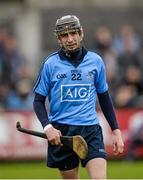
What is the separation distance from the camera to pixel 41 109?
1000cm

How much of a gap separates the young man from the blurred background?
8126 mm

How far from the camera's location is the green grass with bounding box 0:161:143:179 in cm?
1538

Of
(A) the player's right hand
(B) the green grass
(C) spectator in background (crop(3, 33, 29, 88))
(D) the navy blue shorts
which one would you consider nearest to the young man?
(D) the navy blue shorts

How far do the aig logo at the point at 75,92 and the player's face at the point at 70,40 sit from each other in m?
0.40

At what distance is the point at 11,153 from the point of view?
59.9 ft

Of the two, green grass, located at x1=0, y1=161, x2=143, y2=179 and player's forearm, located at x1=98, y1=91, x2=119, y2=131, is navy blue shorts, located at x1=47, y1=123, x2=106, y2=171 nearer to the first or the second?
player's forearm, located at x1=98, y1=91, x2=119, y2=131

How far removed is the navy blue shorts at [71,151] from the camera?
999cm

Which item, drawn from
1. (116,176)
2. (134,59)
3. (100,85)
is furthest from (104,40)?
(100,85)

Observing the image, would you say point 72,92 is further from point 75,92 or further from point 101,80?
point 101,80

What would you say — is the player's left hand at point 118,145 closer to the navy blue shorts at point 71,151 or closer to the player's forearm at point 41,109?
the navy blue shorts at point 71,151

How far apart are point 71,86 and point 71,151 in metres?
0.71

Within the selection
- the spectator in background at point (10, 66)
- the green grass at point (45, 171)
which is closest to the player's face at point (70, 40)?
the green grass at point (45, 171)

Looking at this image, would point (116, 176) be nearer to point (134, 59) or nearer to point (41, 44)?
point (134, 59)

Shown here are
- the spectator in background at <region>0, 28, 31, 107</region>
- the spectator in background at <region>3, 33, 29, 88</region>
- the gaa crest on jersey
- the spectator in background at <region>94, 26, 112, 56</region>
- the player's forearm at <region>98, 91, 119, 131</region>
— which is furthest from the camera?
the spectator in background at <region>94, 26, 112, 56</region>
